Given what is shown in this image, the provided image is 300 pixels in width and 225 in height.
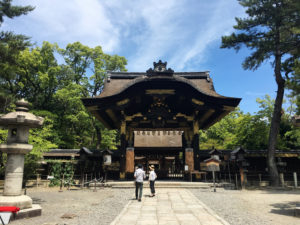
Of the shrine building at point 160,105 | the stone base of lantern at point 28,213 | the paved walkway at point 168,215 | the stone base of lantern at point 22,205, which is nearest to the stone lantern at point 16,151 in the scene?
the stone base of lantern at point 22,205

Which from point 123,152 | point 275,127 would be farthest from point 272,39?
point 123,152

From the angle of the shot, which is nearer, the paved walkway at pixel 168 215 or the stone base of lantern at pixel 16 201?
the paved walkway at pixel 168 215

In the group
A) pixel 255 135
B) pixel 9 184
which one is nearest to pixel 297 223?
pixel 9 184

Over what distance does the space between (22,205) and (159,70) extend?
10.1 metres

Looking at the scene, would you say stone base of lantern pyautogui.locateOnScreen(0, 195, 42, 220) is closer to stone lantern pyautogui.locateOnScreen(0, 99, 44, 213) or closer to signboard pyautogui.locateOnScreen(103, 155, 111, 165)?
stone lantern pyautogui.locateOnScreen(0, 99, 44, 213)

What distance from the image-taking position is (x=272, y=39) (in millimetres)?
14148

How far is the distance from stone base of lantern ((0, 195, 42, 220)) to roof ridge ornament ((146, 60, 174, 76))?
9.37 m

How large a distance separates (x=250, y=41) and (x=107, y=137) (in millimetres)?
18369

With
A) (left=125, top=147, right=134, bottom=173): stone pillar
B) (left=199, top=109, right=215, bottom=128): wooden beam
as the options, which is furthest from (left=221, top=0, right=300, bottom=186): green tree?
(left=125, top=147, right=134, bottom=173): stone pillar

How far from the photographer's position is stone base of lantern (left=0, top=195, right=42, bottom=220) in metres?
5.32

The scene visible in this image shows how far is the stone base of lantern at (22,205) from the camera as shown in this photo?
532cm

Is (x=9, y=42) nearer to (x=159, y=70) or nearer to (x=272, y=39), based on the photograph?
(x=159, y=70)

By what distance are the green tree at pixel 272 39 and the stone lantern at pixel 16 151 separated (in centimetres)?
1354

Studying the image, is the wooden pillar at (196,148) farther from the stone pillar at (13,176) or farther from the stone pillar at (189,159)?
the stone pillar at (13,176)
